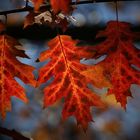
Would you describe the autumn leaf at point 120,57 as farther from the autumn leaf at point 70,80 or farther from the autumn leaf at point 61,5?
the autumn leaf at point 61,5

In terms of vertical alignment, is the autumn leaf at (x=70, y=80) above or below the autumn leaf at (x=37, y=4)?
below

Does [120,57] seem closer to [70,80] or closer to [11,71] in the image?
[70,80]

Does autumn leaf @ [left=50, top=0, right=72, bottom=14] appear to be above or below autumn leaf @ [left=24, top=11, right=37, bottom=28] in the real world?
above

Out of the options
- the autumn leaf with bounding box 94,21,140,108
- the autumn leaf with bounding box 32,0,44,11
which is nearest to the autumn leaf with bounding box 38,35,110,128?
the autumn leaf with bounding box 94,21,140,108

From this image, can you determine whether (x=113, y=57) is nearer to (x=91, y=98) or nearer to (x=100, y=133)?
(x=91, y=98)

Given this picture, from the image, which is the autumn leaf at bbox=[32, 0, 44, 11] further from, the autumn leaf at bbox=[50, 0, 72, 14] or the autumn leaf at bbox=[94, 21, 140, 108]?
the autumn leaf at bbox=[94, 21, 140, 108]

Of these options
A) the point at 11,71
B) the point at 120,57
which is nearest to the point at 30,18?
the point at 11,71

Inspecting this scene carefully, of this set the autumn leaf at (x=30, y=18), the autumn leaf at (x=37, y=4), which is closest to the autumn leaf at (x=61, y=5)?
the autumn leaf at (x=37, y=4)

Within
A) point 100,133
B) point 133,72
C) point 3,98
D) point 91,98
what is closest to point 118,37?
point 133,72
